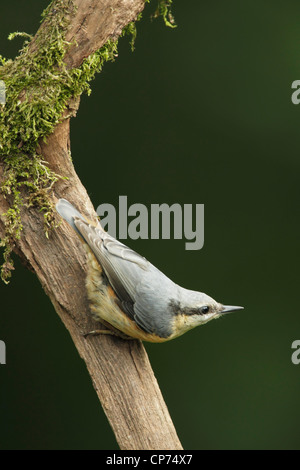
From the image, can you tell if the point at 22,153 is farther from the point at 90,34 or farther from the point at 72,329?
the point at 72,329

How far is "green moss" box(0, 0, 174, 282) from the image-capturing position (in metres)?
2.14

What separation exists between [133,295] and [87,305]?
0.70ft

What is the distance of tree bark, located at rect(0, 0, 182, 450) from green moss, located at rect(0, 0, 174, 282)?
0.10 ft

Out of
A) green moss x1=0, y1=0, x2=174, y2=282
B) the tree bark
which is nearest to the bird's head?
the tree bark

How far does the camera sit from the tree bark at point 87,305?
7.07ft

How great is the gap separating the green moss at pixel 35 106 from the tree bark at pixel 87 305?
30 mm

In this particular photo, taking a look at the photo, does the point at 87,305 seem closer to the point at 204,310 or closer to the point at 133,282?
the point at 133,282

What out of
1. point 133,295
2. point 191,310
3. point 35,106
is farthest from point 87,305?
point 35,106

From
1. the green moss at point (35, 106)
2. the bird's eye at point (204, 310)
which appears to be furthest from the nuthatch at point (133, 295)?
the green moss at point (35, 106)

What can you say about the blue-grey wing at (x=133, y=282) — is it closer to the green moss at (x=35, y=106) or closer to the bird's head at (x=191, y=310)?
the bird's head at (x=191, y=310)

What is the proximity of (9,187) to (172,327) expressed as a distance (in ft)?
2.50

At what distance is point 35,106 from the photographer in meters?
2.15

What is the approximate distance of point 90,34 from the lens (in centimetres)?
215

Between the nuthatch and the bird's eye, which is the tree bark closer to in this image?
the nuthatch
